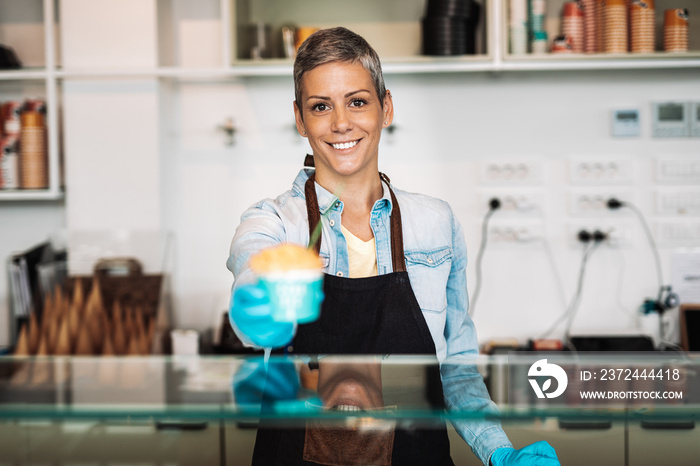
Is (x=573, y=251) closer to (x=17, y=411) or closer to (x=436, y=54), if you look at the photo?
(x=436, y=54)

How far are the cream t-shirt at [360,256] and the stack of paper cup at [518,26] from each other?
4.54 feet

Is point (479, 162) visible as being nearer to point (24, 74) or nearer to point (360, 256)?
point (360, 256)

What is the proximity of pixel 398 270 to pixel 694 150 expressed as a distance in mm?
1885

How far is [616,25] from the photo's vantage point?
2102 millimetres

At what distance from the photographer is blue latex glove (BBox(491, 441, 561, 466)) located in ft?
2.42

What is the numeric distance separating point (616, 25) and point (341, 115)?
1541mm

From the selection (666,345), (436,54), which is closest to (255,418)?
(436,54)

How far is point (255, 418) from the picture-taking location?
0.63 m

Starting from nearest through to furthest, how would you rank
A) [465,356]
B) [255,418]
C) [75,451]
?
[255,418]
[75,451]
[465,356]

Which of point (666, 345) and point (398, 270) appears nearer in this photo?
point (398, 270)

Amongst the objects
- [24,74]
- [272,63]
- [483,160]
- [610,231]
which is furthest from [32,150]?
[610,231]

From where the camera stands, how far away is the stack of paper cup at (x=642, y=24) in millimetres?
2100

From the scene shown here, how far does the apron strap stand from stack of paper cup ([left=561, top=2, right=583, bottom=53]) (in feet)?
4.71

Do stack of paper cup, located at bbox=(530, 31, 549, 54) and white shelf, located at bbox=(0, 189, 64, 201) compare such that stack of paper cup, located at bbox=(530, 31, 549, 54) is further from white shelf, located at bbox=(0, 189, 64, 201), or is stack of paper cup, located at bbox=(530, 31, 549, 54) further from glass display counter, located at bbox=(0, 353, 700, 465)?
white shelf, located at bbox=(0, 189, 64, 201)
